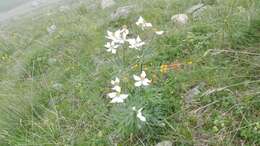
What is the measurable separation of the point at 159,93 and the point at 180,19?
132 centimetres

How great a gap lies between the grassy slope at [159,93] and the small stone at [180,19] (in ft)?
0.32

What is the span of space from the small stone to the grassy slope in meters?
0.10

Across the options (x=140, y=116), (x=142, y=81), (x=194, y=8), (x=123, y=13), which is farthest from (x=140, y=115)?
(x=123, y=13)

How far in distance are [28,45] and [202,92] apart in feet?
12.2

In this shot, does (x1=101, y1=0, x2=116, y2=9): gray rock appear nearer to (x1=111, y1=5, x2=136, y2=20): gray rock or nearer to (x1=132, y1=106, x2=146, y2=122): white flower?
(x1=111, y1=5, x2=136, y2=20): gray rock

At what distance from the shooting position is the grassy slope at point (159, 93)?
252 cm

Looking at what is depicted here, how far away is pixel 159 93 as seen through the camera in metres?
2.75

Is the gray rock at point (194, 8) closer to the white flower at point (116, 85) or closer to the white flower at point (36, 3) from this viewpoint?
the white flower at point (116, 85)

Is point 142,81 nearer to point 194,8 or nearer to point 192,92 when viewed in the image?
point 192,92

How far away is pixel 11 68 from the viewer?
16.3ft

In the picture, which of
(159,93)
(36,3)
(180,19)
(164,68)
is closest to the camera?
(159,93)

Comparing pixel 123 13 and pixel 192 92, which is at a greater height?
pixel 123 13

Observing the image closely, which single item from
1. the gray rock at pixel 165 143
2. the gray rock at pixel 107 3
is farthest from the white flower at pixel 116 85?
the gray rock at pixel 107 3

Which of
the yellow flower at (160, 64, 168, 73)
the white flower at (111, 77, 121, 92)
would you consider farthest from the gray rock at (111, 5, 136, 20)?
the white flower at (111, 77, 121, 92)
